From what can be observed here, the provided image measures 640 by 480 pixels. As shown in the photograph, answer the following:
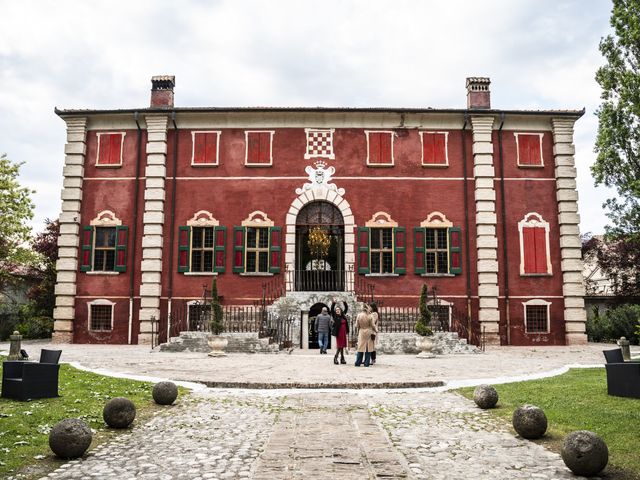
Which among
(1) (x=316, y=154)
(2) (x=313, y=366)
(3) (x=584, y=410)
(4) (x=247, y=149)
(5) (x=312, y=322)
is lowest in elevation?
(2) (x=313, y=366)

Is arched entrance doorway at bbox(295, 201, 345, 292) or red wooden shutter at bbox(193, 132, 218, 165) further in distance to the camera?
red wooden shutter at bbox(193, 132, 218, 165)

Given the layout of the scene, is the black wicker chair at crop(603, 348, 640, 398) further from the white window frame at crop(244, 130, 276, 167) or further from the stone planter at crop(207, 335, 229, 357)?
the white window frame at crop(244, 130, 276, 167)

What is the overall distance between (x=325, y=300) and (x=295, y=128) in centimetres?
804

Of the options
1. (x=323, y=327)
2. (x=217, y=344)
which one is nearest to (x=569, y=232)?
(x=323, y=327)

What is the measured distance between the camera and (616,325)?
26.5 meters

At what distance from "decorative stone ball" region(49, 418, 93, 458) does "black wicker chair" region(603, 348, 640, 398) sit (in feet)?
26.5

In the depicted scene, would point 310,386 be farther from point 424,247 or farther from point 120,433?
point 424,247

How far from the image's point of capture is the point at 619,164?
1902 cm

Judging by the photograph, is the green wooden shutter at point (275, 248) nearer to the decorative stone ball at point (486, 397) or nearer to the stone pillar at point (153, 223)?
the stone pillar at point (153, 223)

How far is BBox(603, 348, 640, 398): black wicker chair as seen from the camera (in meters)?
8.95

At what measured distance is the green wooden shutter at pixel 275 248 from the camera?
23656mm

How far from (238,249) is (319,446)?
18.0m

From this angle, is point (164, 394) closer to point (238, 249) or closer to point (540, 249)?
point (238, 249)

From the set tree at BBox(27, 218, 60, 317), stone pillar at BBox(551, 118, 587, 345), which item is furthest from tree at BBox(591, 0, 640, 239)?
tree at BBox(27, 218, 60, 317)
